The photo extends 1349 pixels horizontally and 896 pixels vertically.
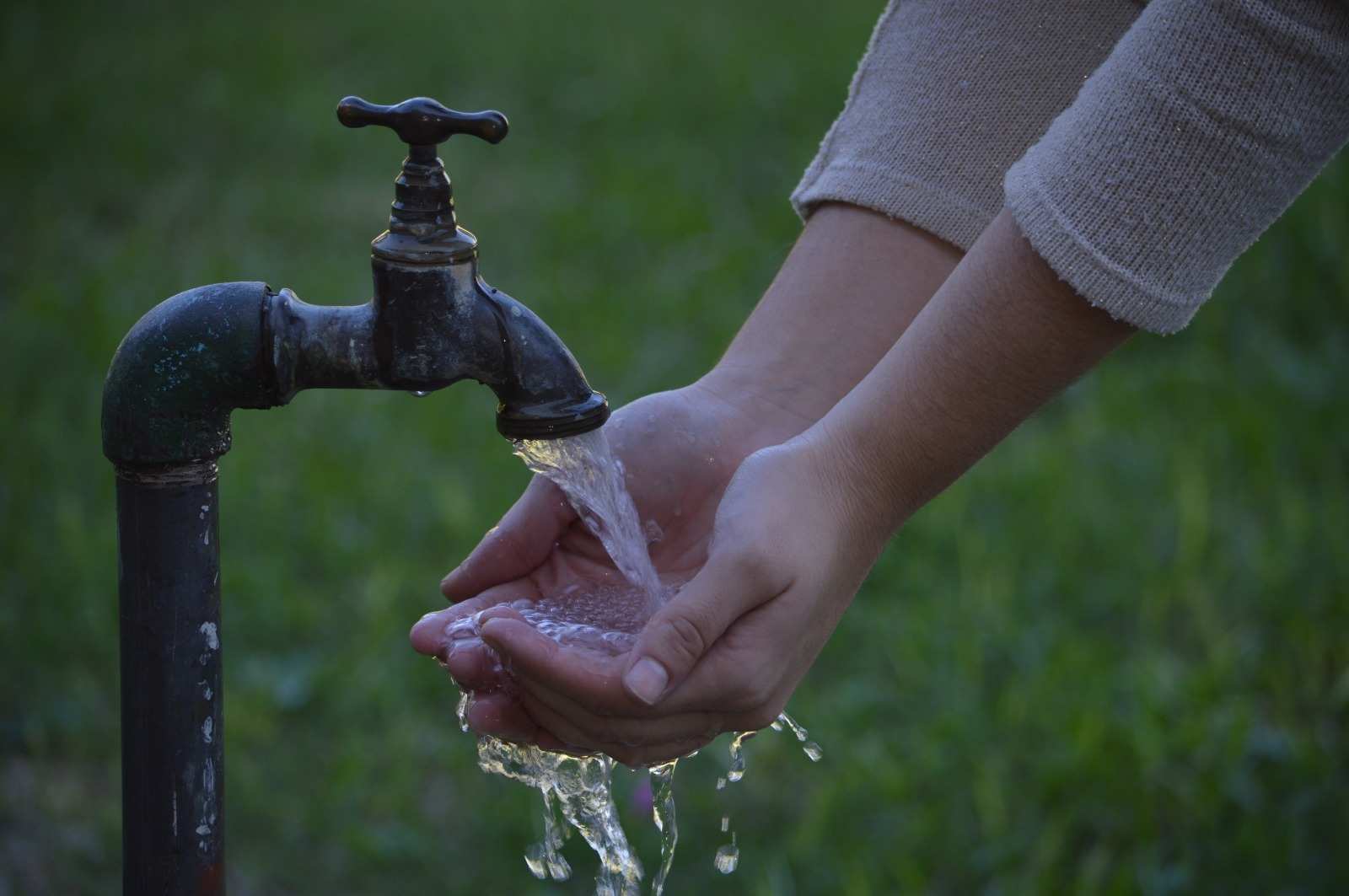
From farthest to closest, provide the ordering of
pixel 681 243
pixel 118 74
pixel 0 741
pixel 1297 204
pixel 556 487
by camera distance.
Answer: pixel 118 74 < pixel 681 243 < pixel 1297 204 < pixel 0 741 < pixel 556 487

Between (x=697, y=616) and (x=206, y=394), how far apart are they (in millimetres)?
489

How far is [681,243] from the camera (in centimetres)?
496

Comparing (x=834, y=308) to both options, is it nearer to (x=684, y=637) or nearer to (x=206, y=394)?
(x=684, y=637)

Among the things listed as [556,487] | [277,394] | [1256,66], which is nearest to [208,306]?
[277,394]

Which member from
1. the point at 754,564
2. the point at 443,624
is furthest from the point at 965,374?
the point at 443,624

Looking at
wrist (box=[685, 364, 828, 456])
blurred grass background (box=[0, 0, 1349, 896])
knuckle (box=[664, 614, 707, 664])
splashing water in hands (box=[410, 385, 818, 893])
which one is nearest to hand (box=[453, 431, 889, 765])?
knuckle (box=[664, 614, 707, 664])

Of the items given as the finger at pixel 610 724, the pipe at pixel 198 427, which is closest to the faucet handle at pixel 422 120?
the pipe at pixel 198 427

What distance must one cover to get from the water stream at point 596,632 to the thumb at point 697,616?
0.21 m

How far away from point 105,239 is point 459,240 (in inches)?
170

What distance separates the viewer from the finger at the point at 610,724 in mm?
1352

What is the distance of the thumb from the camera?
1.28 metres

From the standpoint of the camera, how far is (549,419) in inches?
48.7

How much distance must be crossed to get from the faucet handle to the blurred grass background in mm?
986

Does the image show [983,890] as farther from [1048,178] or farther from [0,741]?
[0,741]
